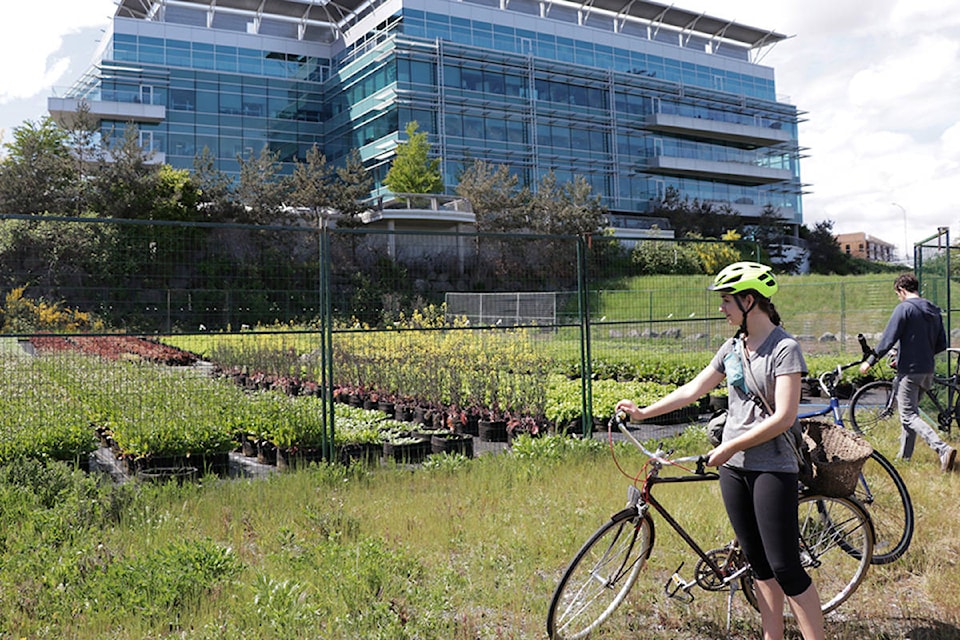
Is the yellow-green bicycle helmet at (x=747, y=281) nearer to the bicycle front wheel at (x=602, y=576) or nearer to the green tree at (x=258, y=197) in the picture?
the bicycle front wheel at (x=602, y=576)

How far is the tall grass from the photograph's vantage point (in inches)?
179

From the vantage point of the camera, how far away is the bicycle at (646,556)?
4270 mm

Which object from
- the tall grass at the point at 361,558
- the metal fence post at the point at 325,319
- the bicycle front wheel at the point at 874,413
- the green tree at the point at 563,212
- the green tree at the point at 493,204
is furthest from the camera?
the green tree at the point at 563,212

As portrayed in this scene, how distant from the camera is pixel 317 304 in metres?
9.09

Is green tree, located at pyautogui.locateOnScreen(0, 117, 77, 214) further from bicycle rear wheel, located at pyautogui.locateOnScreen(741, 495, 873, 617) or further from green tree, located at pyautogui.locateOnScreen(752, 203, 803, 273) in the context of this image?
green tree, located at pyautogui.locateOnScreen(752, 203, 803, 273)

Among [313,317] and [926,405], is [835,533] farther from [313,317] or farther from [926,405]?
[926,405]

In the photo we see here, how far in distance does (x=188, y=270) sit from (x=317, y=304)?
1.40 m

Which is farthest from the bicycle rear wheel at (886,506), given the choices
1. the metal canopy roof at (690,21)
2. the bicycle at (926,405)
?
the metal canopy roof at (690,21)

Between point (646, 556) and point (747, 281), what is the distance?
1606 millimetres

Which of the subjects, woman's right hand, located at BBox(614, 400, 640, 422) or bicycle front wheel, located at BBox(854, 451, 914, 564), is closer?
woman's right hand, located at BBox(614, 400, 640, 422)

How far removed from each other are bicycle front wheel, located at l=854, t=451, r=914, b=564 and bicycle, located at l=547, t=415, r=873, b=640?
17.3 inches

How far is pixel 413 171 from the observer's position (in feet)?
158

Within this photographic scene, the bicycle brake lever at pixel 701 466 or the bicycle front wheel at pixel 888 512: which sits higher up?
the bicycle brake lever at pixel 701 466

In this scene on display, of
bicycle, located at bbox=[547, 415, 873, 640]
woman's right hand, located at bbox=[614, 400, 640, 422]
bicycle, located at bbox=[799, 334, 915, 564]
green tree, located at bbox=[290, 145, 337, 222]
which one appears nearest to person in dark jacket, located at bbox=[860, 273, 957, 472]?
bicycle, located at bbox=[799, 334, 915, 564]
